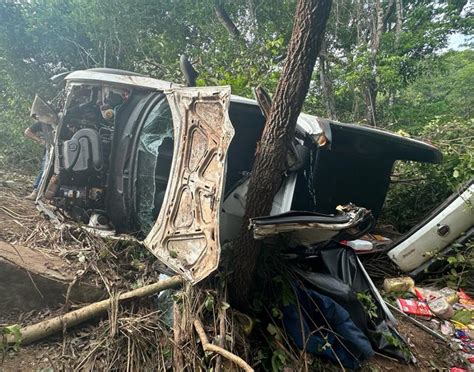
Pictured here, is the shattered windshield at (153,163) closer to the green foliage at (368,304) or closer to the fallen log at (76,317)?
the fallen log at (76,317)

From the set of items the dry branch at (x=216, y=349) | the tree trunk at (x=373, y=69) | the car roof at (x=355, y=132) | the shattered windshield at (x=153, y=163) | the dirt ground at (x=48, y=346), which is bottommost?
the dirt ground at (x=48, y=346)

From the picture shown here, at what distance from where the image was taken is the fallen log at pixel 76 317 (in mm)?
2078

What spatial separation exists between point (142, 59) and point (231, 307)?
7.92 meters

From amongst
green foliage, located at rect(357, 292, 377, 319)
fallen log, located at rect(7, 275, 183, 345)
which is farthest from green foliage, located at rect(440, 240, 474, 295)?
fallen log, located at rect(7, 275, 183, 345)

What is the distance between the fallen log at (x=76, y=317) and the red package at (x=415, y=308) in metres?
2.12

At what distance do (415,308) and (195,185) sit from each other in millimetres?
2384

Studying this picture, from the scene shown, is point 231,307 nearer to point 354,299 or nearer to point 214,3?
point 354,299

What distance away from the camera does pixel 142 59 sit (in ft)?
28.1

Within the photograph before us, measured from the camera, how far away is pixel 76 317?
2289 mm

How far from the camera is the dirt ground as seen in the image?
207 cm

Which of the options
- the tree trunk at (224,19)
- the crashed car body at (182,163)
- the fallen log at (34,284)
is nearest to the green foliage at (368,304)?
the crashed car body at (182,163)

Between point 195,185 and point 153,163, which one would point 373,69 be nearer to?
point 153,163

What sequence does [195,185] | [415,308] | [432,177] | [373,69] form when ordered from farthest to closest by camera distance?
[373,69], [432,177], [415,308], [195,185]

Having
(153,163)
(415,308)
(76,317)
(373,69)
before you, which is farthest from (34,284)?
(373,69)
